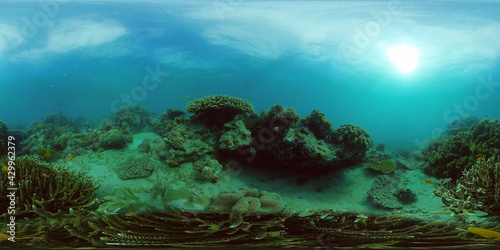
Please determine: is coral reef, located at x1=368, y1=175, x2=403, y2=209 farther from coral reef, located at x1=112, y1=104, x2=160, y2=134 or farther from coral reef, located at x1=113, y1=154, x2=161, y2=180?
coral reef, located at x1=112, y1=104, x2=160, y2=134

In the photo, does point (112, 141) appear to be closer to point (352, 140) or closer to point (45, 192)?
point (45, 192)

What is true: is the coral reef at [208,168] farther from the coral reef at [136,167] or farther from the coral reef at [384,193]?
the coral reef at [384,193]

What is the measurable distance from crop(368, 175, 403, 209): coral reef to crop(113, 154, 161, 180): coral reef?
206 inches

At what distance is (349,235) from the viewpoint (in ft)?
6.82

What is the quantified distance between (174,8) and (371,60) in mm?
22311

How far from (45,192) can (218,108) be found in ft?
13.4

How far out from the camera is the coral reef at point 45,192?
282 centimetres

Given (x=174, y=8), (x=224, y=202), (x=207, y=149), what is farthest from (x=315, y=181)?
(x=174, y=8)

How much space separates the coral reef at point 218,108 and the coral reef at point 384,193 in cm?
393

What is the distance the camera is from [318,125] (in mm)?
7168

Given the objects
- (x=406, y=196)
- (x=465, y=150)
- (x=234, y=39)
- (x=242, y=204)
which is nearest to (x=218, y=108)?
(x=242, y=204)

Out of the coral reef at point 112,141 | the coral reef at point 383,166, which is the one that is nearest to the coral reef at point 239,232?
the coral reef at point 383,166

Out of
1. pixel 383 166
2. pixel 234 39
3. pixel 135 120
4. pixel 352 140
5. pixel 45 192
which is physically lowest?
pixel 383 166

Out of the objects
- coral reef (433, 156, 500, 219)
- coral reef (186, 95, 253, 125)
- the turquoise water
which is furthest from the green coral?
coral reef (433, 156, 500, 219)
